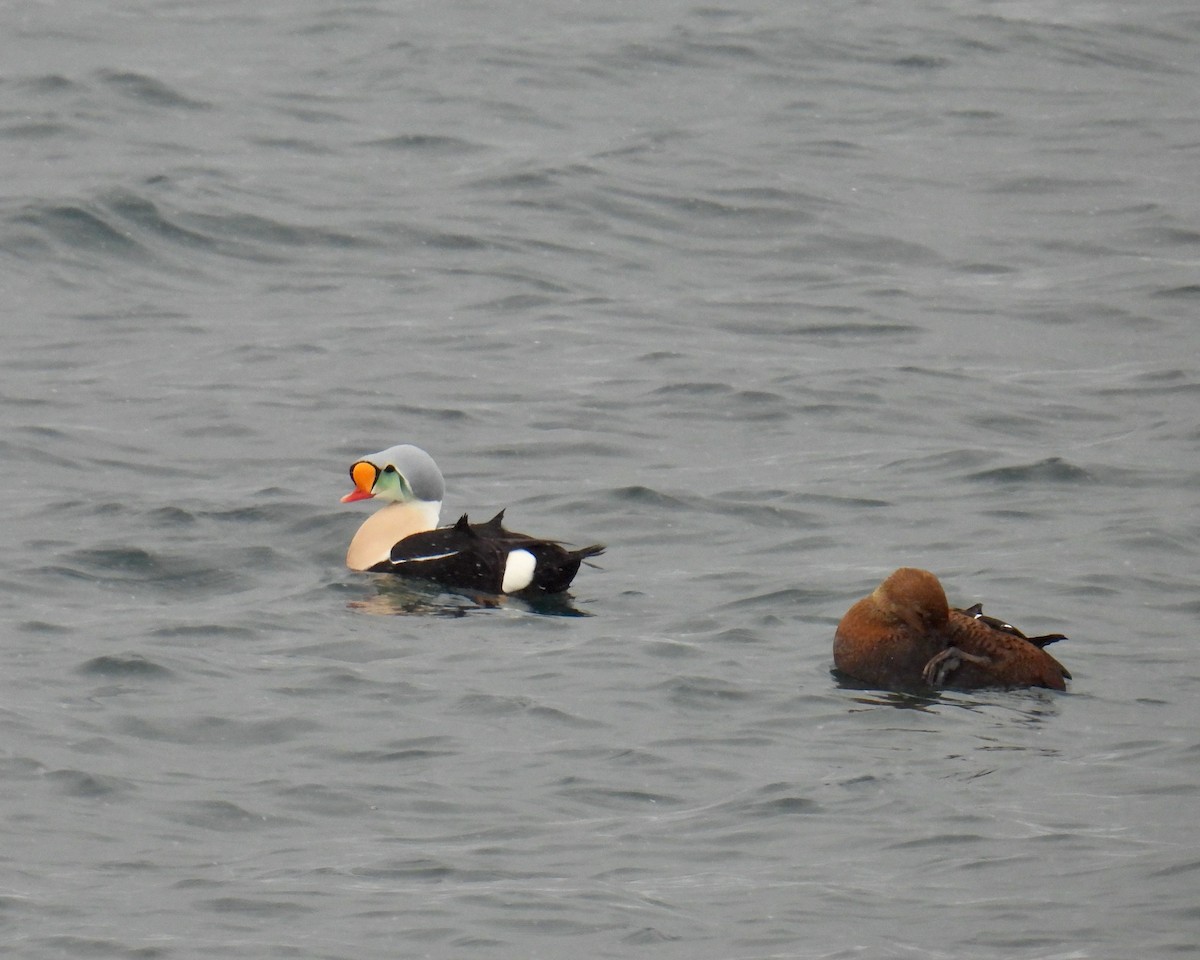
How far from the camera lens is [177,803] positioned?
7.10m

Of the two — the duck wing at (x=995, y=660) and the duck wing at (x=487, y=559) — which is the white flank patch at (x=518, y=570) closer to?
the duck wing at (x=487, y=559)

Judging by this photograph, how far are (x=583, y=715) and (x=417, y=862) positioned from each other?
5.50 ft

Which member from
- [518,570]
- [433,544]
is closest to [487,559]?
[518,570]

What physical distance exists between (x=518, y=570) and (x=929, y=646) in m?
2.17

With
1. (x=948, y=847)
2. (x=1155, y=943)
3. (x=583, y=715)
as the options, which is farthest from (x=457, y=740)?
(x=1155, y=943)

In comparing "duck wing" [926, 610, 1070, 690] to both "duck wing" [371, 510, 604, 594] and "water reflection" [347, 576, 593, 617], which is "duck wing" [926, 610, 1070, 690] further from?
"duck wing" [371, 510, 604, 594]

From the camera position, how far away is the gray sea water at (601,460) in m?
6.59

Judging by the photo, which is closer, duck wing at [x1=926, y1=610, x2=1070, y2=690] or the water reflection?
duck wing at [x1=926, y1=610, x2=1070, y2=690]

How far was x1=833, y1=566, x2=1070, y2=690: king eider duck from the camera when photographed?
28.0 ft

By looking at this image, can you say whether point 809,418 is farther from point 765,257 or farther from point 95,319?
point 95,319

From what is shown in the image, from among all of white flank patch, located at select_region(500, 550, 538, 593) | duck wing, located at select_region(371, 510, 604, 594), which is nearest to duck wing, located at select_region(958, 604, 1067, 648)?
duck wing, located at select_region(371, 510, 604, 594)

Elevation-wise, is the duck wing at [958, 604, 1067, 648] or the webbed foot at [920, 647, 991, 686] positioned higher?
the duck wing at [958, 604, 1067, 648]

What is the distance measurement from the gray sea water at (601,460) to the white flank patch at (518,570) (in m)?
0.19

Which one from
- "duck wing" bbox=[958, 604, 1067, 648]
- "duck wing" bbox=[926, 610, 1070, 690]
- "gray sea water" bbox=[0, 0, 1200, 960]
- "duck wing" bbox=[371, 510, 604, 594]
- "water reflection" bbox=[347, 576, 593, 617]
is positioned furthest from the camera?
"duck wing" bbox=[371, 510, 604, 594]
